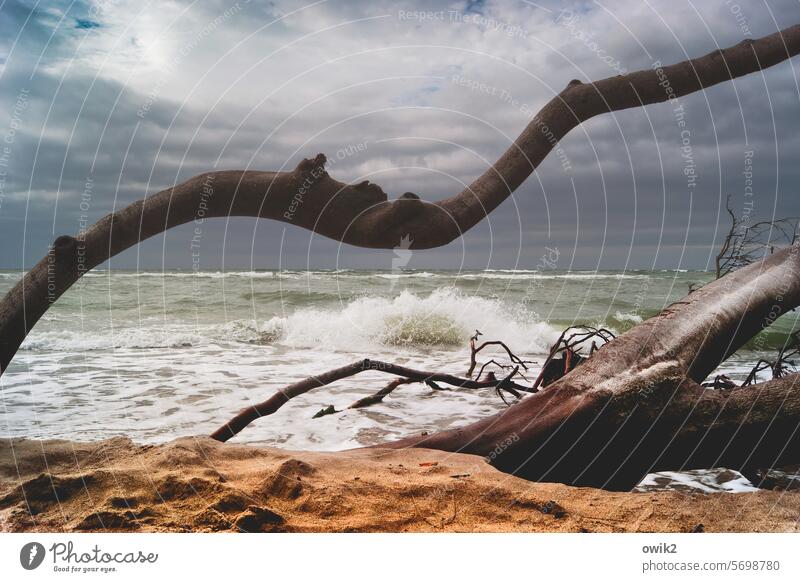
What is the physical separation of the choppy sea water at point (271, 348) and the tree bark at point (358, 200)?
4.15 ft

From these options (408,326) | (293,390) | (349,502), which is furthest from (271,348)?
(349,502)

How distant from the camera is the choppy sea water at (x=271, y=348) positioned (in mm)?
4188

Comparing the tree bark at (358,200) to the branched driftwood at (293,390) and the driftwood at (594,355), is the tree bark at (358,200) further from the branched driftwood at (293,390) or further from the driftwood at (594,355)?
the branched driftwood at (293,390)

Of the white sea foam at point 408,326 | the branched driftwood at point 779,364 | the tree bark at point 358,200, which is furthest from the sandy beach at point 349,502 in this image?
the white sea foam at point 408,326

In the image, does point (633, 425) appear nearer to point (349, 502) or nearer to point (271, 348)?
point (349, 502)

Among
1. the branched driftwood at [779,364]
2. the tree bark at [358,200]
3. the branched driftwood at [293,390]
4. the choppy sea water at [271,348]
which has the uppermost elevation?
the tree bark at [358,200]

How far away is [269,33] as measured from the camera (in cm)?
271

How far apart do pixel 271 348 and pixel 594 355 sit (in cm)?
669

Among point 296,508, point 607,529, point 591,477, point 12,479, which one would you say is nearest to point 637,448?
point 591,477

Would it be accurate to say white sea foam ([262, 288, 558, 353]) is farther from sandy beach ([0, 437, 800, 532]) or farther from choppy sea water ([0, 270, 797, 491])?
sandy beach ([0, 437, 800, 532])

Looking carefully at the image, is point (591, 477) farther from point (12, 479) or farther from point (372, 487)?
point (12, 479)

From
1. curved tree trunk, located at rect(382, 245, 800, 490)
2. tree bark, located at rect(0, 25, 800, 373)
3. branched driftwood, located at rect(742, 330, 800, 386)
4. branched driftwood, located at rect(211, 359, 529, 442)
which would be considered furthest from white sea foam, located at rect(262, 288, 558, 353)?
tree bark, located at rect(0, 25, 800, 373)
